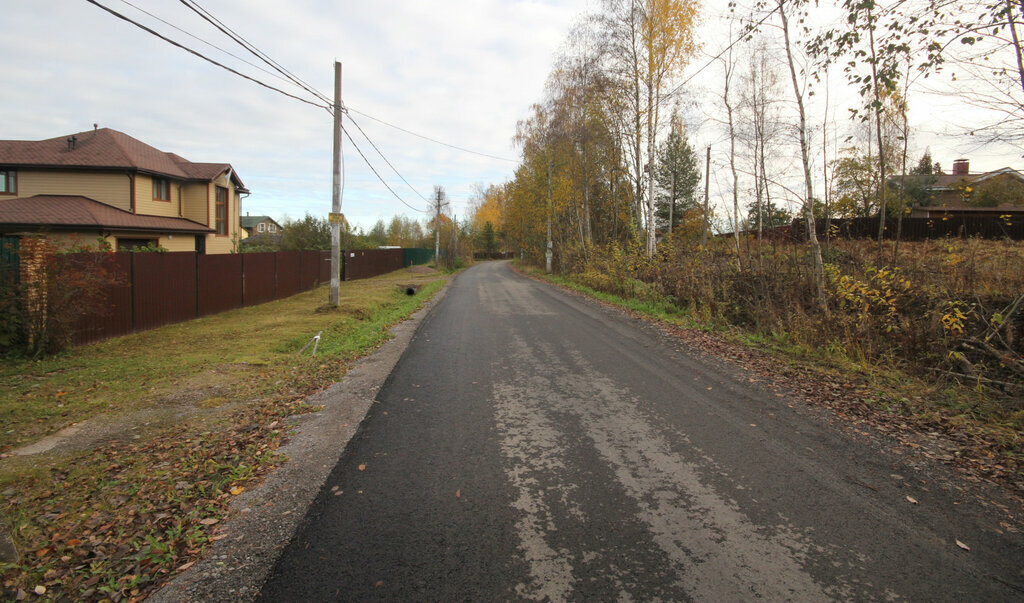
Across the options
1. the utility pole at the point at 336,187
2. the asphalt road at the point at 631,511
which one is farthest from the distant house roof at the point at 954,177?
the utility pole at the point at 336,187

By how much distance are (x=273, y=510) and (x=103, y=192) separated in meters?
24.6

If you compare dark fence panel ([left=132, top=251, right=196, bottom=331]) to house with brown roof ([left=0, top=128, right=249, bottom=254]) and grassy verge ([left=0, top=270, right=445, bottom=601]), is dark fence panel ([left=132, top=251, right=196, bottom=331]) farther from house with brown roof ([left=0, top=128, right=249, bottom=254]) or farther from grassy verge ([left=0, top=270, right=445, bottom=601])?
house with brown roof ([left=0, top=128, right=249, bottom=254])

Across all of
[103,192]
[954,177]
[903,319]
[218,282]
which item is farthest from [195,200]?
[954,177]

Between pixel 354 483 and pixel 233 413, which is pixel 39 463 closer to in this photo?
pixel 233 413

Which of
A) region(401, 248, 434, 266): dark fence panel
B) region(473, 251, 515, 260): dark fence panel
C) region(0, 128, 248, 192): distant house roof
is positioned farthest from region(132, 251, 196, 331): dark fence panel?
region(473, 251, 515, 260): dark fence panel

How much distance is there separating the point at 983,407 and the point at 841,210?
20.9 ft

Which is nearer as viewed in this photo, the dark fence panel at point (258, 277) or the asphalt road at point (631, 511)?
the asphalt road at point (631, 511)

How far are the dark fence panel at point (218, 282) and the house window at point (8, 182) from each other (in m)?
13.4

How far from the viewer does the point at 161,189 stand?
23594 mm

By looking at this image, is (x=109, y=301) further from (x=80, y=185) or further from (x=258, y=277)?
(x=80, y=185)

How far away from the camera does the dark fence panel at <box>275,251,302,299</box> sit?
19141 mm

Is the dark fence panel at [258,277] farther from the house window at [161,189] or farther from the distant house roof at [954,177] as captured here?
the distant house roof at [954,177]

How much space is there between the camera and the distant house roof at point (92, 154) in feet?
67.5

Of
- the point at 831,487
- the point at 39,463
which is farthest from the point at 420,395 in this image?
the point at 831,487
